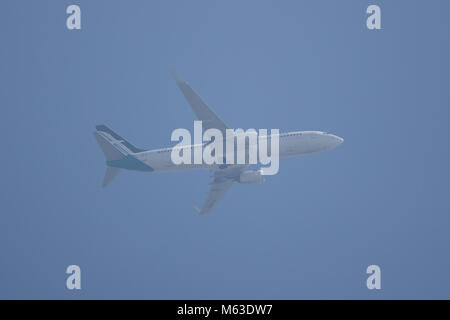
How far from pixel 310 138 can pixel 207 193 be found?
605 inches

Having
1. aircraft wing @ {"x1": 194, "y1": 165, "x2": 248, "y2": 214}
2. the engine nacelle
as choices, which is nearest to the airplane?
the engine nacelle

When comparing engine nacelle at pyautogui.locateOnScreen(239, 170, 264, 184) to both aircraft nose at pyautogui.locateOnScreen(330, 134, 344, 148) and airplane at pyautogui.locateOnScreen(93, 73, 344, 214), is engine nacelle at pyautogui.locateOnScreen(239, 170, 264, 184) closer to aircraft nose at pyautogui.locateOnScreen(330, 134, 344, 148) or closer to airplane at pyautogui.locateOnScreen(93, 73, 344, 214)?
airplane at pyautogui.locateOnScreen(93, 73, 344, 214)

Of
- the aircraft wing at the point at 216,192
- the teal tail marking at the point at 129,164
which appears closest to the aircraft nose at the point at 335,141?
the aircraft wing at the point at 216,192

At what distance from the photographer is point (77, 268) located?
74500 mm

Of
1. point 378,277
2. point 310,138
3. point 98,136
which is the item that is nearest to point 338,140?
point 310,138

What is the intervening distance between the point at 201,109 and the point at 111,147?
11.1 m

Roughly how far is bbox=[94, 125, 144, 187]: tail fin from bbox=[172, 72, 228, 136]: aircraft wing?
9.34 metres

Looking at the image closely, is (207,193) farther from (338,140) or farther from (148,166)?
(338,140)

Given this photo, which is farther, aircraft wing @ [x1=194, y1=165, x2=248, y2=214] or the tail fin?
aircraft wing @ [x1=194, y1=165, x2=248, y2=214]

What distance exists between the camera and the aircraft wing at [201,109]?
223 ft

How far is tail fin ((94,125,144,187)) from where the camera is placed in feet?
238

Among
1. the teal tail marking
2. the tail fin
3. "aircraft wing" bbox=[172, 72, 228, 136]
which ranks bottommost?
the teal tail marking

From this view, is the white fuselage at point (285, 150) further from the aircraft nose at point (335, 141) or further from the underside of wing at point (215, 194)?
the underside of wing at point (215, 194)

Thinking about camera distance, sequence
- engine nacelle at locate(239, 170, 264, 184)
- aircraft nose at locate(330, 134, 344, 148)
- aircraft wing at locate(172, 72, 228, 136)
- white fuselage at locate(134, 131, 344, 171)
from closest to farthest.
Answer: aircraft wing at locate(172, 72, 228, 136), white fuselage at locate(134, 131, 344, 171), engine nacelle at locate(239, 170, 264, 184), aircraft nose at locate(330, 134, 344, 148)
